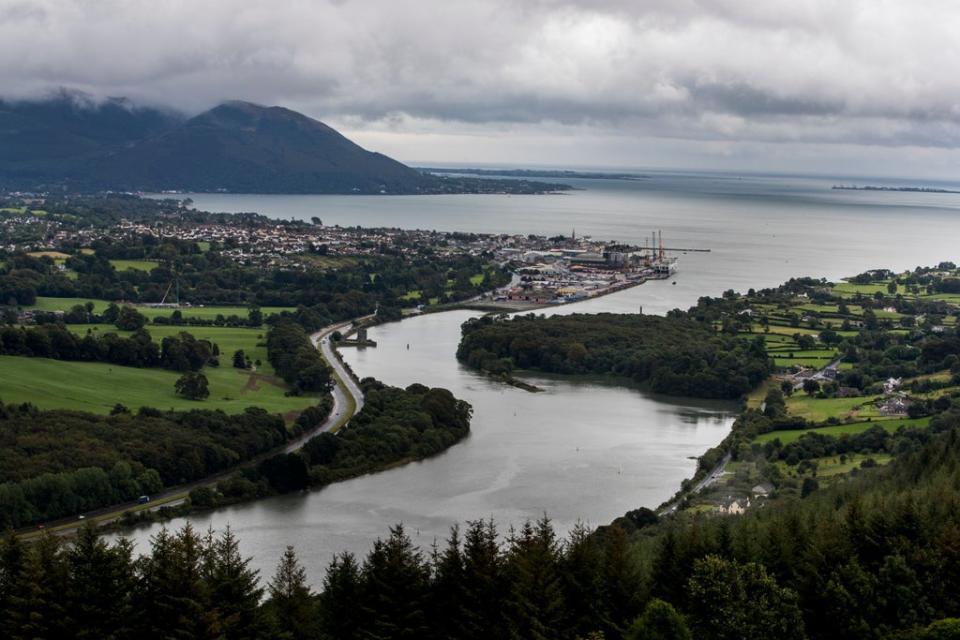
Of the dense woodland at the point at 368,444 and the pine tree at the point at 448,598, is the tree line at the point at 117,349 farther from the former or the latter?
the pine tree at the point at 448,598

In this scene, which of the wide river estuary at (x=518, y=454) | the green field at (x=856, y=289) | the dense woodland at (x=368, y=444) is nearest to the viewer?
the wide river estuary at (x=518, y=454)

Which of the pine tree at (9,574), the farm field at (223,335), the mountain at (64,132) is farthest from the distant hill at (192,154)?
the pine tree at (9,574)

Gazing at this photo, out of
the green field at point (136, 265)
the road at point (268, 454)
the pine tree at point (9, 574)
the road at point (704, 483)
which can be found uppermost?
the green field at point (136, 265)

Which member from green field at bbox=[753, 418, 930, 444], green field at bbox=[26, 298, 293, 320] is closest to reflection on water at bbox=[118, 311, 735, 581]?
green field at bbox=[753, 418, 930, 444]

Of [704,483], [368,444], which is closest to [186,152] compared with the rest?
[368,444]

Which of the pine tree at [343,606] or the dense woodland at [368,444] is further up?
the pine tree at [343,606]

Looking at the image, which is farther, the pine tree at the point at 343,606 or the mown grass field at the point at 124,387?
the mown grass field at the point at 124,387
